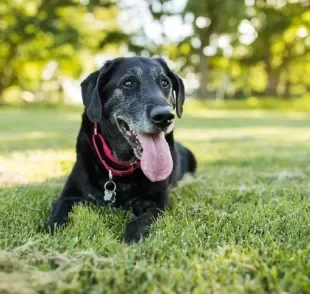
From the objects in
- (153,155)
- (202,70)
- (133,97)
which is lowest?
(153,155)

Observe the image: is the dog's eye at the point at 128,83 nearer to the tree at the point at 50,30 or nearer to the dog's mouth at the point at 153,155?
the dog's mouth at the point at 153,155

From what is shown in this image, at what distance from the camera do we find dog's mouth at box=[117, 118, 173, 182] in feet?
10.2

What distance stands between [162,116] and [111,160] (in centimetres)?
72

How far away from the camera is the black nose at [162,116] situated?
9.86ft

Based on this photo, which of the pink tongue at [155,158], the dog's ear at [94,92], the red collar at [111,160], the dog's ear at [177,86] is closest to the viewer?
the pink tongue at [155,158]

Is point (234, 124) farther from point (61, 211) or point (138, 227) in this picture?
point (138, 227)

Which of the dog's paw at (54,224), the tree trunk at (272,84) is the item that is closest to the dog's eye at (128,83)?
the dog's paw at (54,224)

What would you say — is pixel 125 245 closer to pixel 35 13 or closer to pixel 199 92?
pixel 199 92

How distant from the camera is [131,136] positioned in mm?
3268

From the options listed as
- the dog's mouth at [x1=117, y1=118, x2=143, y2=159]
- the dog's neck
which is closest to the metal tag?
the dog's neck

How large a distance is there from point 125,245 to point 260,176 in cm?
312

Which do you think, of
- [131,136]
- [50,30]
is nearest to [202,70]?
[50,30]

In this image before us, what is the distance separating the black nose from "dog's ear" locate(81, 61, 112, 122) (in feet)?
1.65

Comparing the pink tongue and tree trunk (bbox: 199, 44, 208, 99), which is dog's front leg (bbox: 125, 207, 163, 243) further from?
tree trunk (bbox: 199, 44, 208, 99)
